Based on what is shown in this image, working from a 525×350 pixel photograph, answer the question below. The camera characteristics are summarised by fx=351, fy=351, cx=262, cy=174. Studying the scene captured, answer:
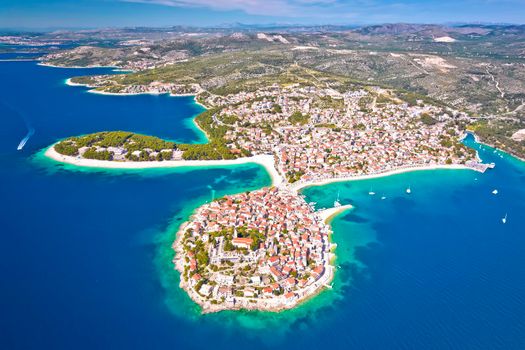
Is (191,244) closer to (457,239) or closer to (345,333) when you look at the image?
(345,333)

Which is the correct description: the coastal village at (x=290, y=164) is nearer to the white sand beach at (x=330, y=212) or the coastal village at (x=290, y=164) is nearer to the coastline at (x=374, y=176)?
the coastline at (x=374, y=176)

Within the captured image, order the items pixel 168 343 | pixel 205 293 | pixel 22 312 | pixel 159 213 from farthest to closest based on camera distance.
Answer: pixel 159 213 < pixel 205 293 < pixel 22 312 < pixel 168 343

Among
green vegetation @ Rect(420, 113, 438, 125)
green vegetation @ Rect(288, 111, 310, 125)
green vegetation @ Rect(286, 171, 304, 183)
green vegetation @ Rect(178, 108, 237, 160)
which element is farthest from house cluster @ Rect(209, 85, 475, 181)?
green vegetation @ Rect(178, 108, 237, 160)

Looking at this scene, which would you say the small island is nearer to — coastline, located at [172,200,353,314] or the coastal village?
coastline, located at [172,200,353,314]

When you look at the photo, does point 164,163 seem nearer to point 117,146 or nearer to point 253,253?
point 117,146

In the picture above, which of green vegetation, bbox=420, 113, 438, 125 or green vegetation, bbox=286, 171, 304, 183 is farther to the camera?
green vegetation, bbox=420, 113, 438, 125

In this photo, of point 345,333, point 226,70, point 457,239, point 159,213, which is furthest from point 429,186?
point 226,70
